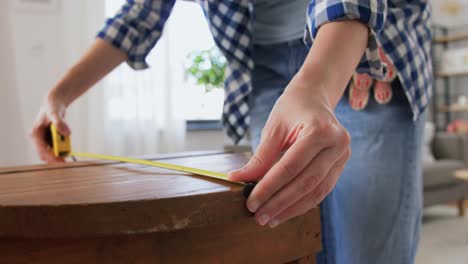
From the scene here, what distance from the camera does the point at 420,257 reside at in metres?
2.50

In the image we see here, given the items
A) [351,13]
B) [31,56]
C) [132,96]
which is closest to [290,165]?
[351,13]

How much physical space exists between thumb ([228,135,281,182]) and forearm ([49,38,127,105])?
0.63 meters

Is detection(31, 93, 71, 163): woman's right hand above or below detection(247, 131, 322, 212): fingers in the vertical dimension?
below

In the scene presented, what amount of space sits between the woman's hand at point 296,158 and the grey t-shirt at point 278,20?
0.41 metres

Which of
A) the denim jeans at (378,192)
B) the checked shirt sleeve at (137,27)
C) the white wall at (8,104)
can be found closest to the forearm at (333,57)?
the denim jeans at (378,192)

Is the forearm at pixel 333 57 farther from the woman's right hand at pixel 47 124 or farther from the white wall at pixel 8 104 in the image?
the white wall at pixel 8 104

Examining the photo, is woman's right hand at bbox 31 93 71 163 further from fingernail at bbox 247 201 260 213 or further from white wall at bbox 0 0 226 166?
white wall at bbox 0 0 226 166

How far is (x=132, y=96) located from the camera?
2.66 metres

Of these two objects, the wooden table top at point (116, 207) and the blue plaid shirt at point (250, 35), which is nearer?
the wooden table top at point (116, 207)

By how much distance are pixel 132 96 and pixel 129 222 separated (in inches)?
91.3

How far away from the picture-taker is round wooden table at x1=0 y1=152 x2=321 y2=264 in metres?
Answer: 0.41

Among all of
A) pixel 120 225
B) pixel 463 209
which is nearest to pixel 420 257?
pixel 463 209

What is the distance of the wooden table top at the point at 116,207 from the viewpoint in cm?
40

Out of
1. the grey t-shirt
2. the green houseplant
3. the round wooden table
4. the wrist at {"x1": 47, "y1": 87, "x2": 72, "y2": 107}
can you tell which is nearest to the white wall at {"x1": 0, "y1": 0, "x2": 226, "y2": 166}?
the green houseplant
